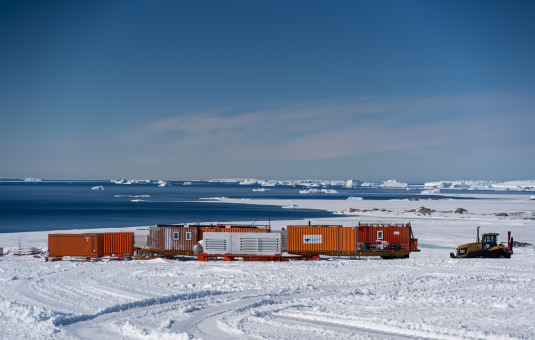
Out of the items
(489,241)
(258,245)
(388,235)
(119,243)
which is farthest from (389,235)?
(119,243)

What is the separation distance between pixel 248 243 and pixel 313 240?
4517mm

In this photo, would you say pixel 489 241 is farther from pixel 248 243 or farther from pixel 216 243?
pixel 216 243

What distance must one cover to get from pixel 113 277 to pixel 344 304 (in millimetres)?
11526

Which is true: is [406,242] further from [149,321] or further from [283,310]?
[149,321]

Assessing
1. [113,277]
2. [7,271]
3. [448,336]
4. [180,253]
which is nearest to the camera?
[448,336]

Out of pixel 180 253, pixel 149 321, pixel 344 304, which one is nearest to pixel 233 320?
pixel 149 321

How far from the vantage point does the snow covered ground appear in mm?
12188

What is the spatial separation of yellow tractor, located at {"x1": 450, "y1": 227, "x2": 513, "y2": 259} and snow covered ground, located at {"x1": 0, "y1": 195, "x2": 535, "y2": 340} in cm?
155

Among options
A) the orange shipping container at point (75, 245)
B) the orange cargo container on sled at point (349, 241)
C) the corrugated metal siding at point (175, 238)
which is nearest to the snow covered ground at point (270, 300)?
the orange cargo container on sled at point (349, 241)

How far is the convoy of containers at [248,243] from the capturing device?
28625 mm

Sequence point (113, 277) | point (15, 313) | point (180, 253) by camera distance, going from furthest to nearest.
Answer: point (180, 253) → point (113, 277) → point (15, 313)

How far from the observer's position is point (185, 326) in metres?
12.7

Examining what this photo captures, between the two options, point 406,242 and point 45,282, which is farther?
point 406,242

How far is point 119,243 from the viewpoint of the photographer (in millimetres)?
30125
